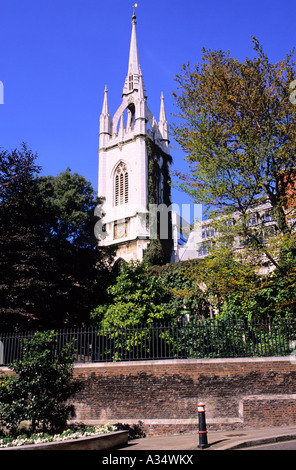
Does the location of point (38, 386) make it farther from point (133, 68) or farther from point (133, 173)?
point (133, 68)

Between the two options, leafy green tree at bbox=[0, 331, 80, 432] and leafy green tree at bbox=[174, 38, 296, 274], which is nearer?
leafy green tree at bbox=[0, 331, 80, 432]

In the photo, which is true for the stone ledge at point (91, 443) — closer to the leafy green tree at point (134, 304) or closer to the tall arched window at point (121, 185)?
the leafy green tree at point (134, 304)

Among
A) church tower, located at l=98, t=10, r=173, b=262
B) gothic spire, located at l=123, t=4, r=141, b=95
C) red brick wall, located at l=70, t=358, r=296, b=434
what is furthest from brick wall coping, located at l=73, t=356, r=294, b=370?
gothic spire, located at l=123, t=4, r=141, b=95

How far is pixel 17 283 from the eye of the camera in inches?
722

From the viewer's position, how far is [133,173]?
47.9 meters

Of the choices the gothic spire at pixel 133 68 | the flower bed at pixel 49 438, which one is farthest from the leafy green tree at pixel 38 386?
the gothic spire at pixel 133 68

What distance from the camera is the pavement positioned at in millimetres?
9398

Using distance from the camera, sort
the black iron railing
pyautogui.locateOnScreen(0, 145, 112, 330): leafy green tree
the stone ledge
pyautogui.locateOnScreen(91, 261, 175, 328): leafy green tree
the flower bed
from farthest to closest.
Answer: pyautogui.locateOnScreen(91, 261, 175, 328): leafy green tree → pyautogui.locateOnScreen(0, 145, 112, 330): leafy green tree → the black iron railing → the flower bed → the stone ledge

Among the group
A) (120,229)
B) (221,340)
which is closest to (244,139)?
(221,340)

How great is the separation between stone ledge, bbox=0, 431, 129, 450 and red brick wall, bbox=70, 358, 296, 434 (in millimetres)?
1750

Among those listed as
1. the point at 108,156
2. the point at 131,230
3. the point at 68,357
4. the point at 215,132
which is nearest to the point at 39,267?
the point at 68,357

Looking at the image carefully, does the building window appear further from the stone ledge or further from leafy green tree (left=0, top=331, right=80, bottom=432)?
the stone ledge

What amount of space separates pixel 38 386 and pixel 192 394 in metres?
4.37

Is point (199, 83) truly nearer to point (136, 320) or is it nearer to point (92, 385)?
point (136, 320)
